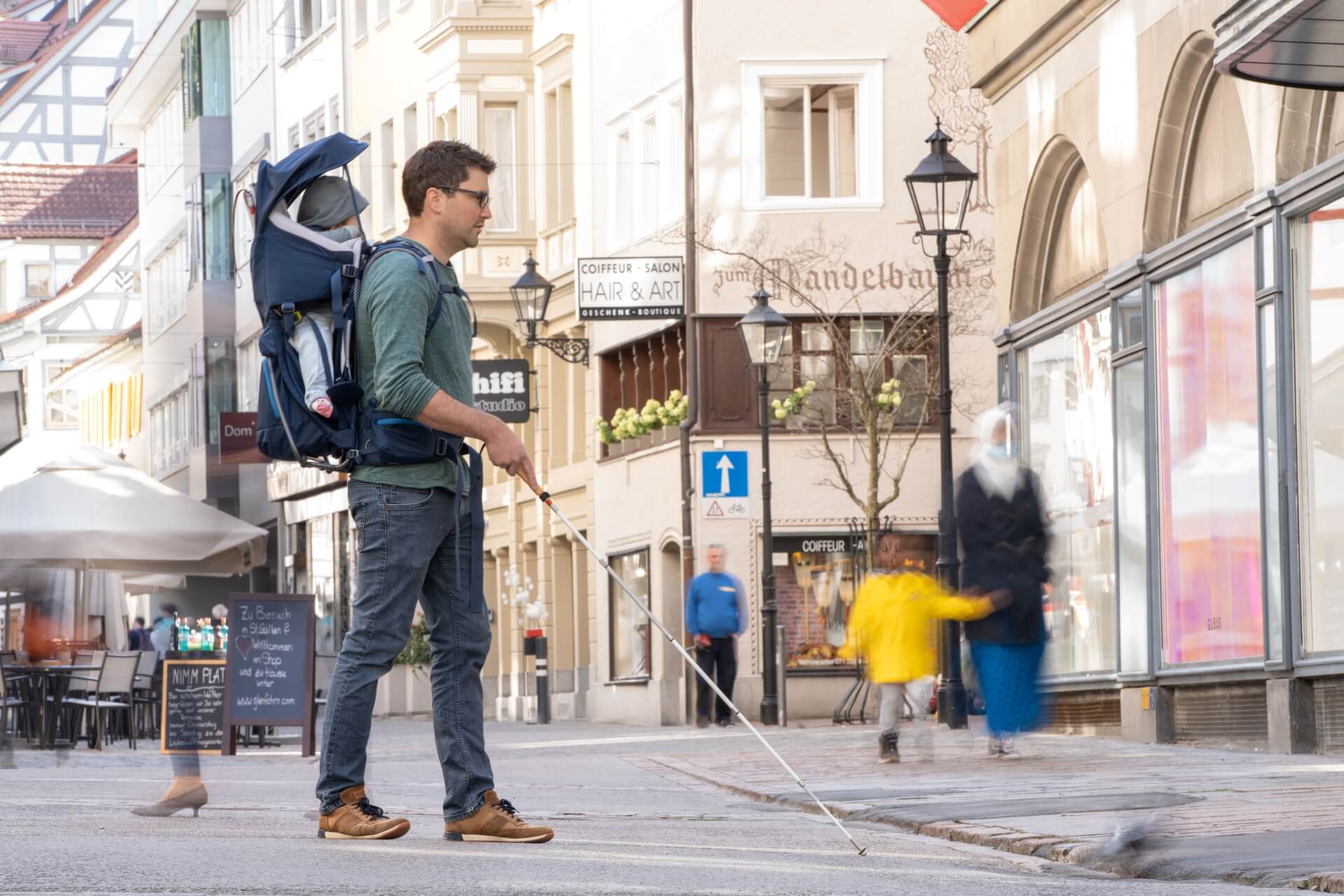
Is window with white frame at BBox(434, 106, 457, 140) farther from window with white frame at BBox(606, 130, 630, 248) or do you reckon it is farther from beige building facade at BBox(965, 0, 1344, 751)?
beige building facade at BBox(965, 0, 1344, 751)

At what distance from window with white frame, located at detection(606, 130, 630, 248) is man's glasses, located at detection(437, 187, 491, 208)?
2882 centimetres

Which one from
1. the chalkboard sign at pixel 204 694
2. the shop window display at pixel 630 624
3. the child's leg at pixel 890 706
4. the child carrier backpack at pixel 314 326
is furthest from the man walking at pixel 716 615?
the child carrier backpack at pixel 314 326

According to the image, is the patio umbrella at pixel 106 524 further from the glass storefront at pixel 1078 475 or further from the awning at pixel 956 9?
the awning at pixel 956 9

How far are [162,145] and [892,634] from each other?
1991 inches

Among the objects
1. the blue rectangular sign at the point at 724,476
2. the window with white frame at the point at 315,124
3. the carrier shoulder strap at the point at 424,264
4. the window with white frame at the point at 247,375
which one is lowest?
the carrier shoulder strap at the point at 424,264

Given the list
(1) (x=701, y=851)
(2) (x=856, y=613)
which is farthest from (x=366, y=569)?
(2) (x=856, y=613)

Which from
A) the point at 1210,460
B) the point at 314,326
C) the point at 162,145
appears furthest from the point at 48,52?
the point at 314,326

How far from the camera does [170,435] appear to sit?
62.1 m

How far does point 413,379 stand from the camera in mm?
7820

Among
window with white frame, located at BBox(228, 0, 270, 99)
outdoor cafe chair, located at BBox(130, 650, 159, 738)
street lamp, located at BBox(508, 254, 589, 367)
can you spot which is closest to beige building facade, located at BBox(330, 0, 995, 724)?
street lamp, located at BBox(508, 254, 589, 367)

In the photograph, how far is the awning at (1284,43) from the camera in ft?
39.3

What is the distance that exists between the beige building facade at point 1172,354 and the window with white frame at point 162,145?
137 ft

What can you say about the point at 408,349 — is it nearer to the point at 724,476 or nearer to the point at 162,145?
the point at 724,476

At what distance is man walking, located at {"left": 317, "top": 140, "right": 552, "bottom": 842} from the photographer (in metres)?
7.86
